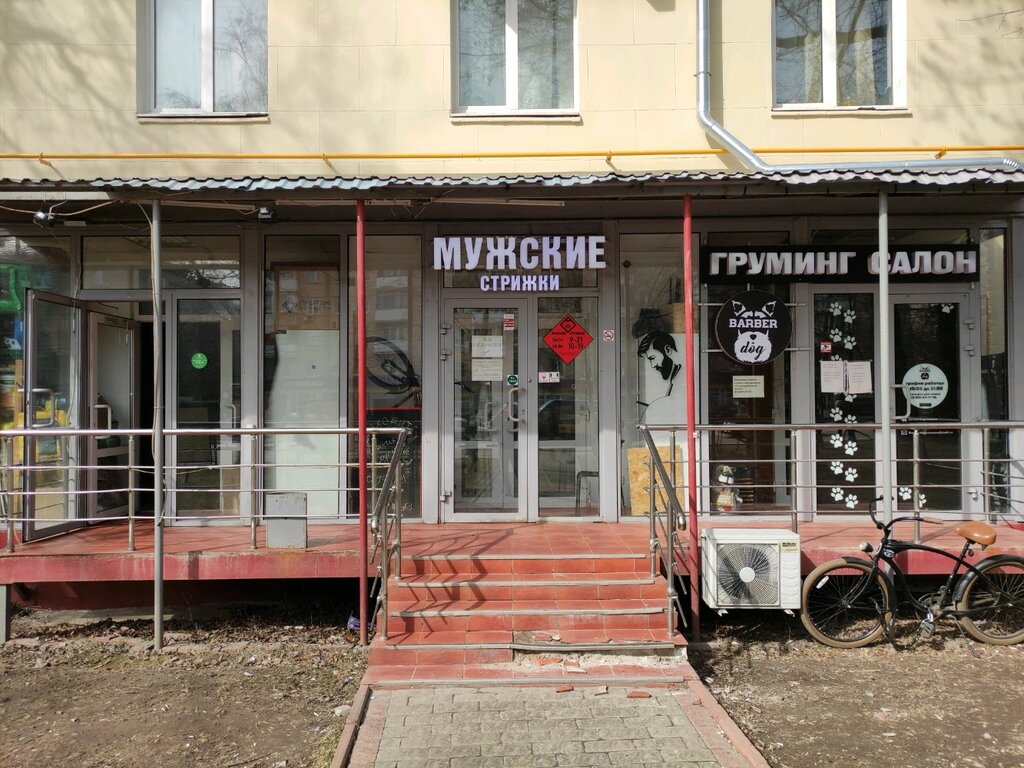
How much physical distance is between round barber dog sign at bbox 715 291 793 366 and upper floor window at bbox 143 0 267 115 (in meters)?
4.91

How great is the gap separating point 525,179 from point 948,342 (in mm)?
4506

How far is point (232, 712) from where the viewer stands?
14.5 ft

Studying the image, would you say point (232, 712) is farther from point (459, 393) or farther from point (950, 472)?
point (950, 472)

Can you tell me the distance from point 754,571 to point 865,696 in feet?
3.27

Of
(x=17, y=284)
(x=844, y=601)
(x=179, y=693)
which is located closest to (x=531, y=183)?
(x=844, y=601)

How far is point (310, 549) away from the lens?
569cm

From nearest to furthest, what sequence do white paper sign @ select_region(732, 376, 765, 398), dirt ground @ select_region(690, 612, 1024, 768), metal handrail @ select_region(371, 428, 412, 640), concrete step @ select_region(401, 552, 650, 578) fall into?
dirt ground @ select_region(690, 612, 1024, 768) → metal handrail @ select_region(371, 428, 412, 640) → concrete step @ select_region(401, 552, 650, 578) → white paper sign @ select_region(732, 376, 765, 398)

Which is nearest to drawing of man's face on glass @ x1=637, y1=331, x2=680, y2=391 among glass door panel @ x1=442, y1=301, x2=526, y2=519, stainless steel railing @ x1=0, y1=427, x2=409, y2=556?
glass door panel @ x1=442, y1=301, x2=526, y2=519

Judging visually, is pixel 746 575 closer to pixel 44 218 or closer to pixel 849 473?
pixel 849 473

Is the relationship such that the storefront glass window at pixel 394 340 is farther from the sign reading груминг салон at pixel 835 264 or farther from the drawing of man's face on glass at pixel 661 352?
the sign reading груминг салон at pixel 835 264

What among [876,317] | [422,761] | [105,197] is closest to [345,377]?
[105,197]

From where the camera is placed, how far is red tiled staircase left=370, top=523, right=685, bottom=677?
4.77 meters

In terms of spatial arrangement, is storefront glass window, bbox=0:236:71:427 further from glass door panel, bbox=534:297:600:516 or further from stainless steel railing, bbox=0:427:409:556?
glass door panel, bbox=534:297:600:516

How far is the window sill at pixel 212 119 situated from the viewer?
272 inches
